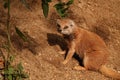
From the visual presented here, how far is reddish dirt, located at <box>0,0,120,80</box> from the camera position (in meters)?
4.94

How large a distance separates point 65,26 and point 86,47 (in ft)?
1.70

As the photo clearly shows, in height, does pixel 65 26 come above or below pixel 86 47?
above

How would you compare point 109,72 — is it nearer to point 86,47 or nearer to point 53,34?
point 86,47

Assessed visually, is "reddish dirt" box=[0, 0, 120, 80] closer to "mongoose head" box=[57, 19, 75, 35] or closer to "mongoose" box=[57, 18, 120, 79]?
"mongoose" box=[57, 18, 120, 79]

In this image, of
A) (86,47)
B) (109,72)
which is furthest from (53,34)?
(109,72)

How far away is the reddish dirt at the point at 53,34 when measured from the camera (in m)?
4.94

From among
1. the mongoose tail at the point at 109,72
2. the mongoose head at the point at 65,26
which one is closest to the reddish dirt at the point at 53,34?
the mongoose tail at the point at 109,72

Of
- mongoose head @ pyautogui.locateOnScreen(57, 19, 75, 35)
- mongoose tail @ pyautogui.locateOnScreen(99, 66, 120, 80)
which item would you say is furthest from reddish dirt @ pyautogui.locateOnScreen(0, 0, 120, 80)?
mongoose head @ pyautogui.locateOnScreen(57, 19, 75, 35)

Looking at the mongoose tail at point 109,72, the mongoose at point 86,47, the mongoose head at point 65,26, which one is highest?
the mongoose head at point 65,26

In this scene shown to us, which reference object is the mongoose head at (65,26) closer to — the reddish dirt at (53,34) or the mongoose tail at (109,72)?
the reddish dirt at (53,34)

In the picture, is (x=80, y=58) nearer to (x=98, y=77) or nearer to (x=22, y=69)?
(x=98, y=77)

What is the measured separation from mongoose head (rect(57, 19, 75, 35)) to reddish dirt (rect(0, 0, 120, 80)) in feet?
1.27

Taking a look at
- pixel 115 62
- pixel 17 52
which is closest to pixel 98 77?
pixel 115 62

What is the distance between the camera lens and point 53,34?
5906 millimetres
